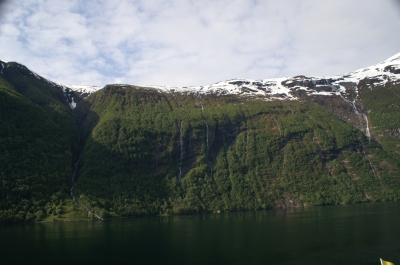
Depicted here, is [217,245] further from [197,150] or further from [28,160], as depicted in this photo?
[197,150]

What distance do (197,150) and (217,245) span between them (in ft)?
315

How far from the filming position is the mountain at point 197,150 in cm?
11361

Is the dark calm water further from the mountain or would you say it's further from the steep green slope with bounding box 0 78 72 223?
the mountain

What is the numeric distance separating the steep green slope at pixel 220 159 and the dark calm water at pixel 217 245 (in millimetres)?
43476

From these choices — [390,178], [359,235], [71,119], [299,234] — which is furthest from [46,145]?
[390,178]

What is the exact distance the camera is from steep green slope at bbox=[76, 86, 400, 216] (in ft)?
401

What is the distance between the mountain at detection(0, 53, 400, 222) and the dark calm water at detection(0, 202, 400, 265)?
39.2 meters

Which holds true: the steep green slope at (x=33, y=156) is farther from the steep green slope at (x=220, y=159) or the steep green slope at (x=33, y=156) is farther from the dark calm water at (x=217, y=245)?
the dark calm water at (x=217, y=245)

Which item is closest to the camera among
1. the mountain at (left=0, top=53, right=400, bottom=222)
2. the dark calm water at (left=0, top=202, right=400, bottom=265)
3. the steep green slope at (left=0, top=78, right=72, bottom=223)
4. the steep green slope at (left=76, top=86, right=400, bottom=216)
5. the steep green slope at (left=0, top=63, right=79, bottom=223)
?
the dark calm water at (left=0, top=202, right=400, bottom=265)

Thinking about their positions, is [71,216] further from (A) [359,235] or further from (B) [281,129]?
(B) [281,129]

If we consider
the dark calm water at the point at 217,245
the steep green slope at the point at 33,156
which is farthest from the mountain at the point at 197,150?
the dark calm water at the point at 217,245

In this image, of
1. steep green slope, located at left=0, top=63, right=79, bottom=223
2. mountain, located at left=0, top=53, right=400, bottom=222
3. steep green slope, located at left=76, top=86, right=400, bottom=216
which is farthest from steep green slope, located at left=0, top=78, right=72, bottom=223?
steep green slope, located at left=76, top=86, right=400, bottom=216

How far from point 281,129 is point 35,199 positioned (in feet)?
340

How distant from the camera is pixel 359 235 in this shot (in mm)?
55781
